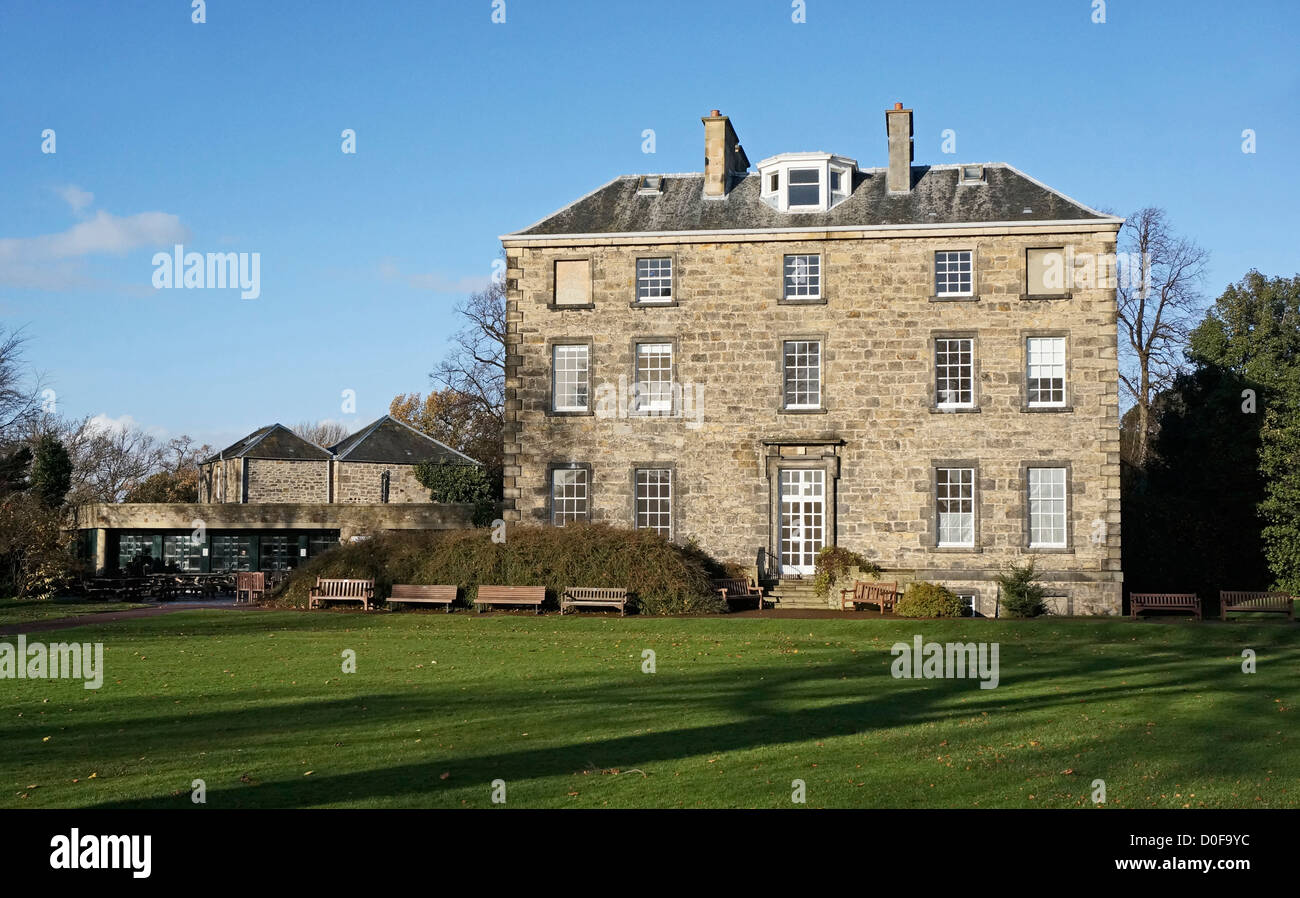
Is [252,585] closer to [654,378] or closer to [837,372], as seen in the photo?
[654,378]

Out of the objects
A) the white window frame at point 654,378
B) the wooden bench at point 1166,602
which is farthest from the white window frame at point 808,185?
the wooden bench at point 1166,602

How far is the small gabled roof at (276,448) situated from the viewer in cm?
5253

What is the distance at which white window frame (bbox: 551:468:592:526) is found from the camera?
31.5 m

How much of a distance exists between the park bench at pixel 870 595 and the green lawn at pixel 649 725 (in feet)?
16.6

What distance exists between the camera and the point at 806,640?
21.8 metres

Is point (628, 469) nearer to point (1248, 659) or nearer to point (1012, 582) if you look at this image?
point (1012, 582)

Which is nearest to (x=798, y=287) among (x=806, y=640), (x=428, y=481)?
(x=806, y=640)

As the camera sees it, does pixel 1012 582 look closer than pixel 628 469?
Yes

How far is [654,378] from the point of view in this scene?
3152cm

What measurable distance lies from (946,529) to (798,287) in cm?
748

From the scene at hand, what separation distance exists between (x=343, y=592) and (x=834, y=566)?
1205 centimetres

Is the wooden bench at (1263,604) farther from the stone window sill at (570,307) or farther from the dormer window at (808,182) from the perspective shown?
the stone window sill at (570,307)

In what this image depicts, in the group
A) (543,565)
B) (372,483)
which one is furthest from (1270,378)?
(372,483)

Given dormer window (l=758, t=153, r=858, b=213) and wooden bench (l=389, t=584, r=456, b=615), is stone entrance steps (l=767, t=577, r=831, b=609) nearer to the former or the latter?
wooden bench (l=389, t=584, r=456, b=615)
